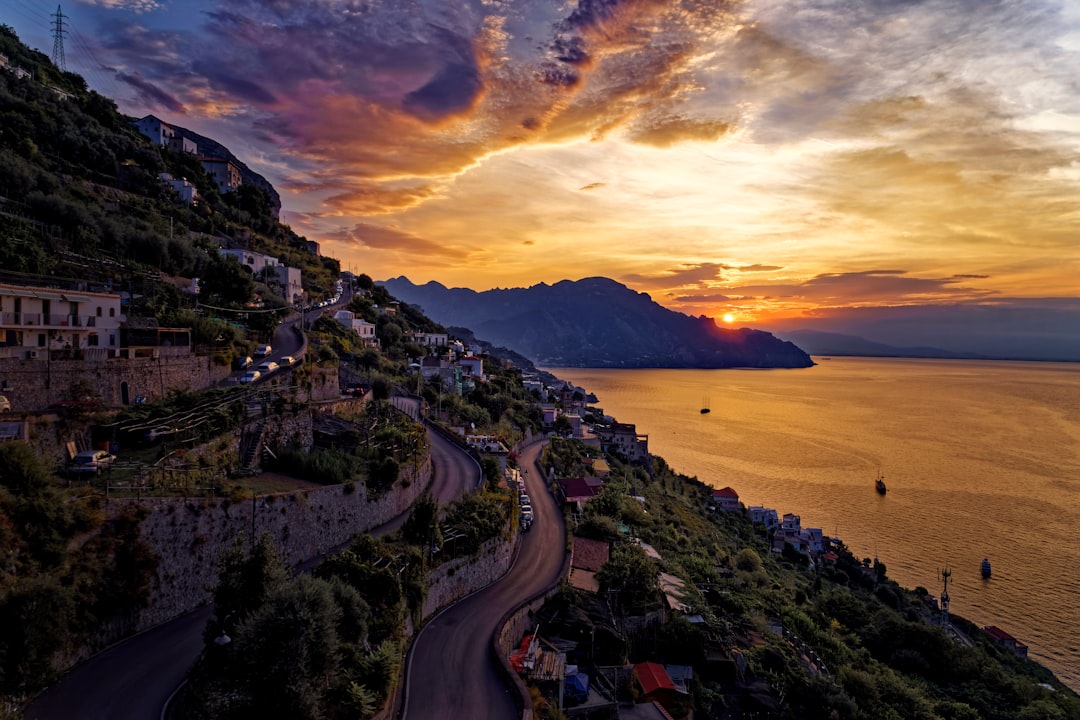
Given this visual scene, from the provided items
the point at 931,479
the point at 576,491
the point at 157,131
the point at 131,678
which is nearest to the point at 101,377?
the point at 131,678

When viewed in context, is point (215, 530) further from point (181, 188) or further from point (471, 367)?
point (181, 188)

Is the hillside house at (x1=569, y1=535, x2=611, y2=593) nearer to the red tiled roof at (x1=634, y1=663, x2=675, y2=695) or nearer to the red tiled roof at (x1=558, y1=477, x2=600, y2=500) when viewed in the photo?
the red tiled roof at (x1=634, y1=663, x2=675, y2=695)

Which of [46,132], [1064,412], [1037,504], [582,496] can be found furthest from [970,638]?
[1064,412]

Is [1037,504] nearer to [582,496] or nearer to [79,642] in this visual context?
[582,496]

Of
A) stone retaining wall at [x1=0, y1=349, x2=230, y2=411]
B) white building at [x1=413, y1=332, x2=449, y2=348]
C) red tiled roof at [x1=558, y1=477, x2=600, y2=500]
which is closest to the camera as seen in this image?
stone retaining wall at [x1=0, y1=349, x2=230, y2=411]

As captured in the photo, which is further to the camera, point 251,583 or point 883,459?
point 883,459

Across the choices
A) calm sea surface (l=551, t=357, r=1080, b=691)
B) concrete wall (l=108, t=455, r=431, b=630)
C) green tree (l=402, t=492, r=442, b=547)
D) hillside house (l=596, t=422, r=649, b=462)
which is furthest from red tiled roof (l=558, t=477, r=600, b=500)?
hillside house (l=596, t=422, r=649, b=462)

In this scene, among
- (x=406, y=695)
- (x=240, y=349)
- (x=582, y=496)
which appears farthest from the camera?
(x=582, y=496)

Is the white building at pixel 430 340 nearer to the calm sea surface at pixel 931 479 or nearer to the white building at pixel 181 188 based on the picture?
the white building at pixel 181 188
